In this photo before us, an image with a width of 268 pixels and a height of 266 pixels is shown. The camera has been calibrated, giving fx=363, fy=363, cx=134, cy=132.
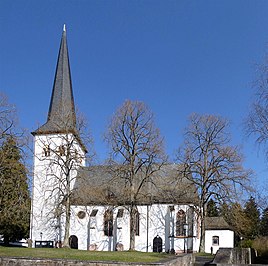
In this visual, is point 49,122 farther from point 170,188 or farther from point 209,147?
point 209,147

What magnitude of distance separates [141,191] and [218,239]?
12275 mm

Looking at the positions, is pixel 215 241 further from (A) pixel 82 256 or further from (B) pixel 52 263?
(B) pixel 52 263

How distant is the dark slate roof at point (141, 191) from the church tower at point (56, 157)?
1808 millimetres

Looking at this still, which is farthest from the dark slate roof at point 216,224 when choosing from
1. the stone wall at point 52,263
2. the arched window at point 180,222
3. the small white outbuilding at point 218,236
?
the stone wall at point 52,263

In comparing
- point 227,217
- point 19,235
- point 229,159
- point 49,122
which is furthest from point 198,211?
point 19,235

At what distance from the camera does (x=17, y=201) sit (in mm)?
24312

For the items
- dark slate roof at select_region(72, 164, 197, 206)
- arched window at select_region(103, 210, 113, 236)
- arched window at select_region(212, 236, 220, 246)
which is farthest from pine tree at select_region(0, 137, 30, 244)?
arched window at select_region(212, 236, 220, 246)

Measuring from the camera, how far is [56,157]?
120ft

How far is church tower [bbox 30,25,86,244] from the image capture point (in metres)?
31.7

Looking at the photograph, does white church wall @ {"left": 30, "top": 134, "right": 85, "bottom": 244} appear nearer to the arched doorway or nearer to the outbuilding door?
the arched doorway

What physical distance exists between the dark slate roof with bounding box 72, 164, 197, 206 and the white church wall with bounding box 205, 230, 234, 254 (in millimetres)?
8065

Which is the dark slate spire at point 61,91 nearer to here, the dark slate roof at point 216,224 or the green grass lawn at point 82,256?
the dark slate roof at point 216,224

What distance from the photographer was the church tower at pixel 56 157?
104ft

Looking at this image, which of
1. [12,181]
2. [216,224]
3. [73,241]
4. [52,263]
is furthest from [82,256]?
[216,224]
